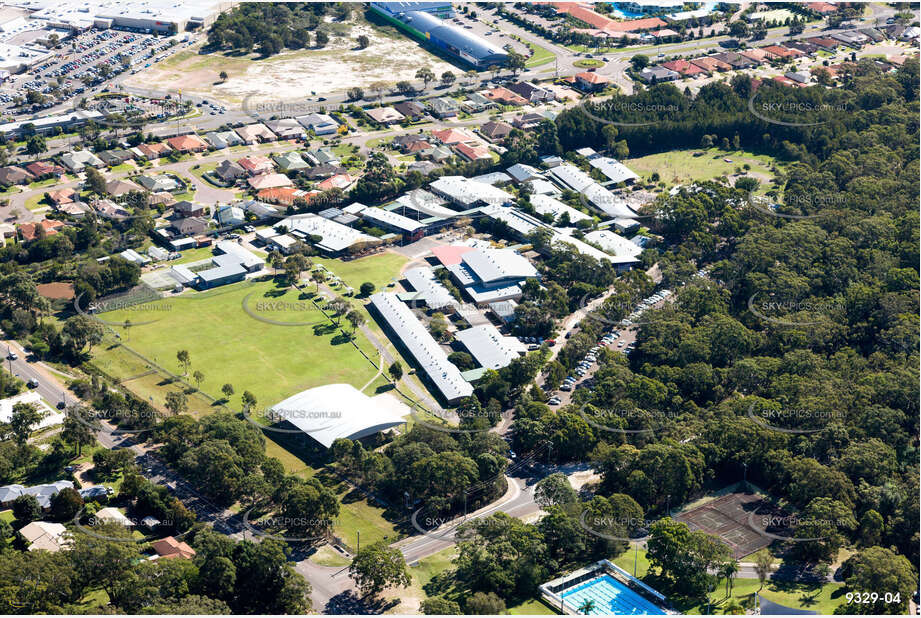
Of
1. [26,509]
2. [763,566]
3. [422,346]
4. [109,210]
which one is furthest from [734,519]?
[109,210]

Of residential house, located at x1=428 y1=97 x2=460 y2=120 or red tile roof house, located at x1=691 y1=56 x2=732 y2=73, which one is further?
red tile roof house, located at x1=691 y1=56 x2=732 y2=73

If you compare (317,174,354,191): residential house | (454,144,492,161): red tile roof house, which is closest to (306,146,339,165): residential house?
(317,174,354,191): residential house

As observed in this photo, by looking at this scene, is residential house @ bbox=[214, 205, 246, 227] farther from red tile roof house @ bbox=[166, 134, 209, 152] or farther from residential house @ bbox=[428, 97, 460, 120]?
residential house @ bbox=[428, 97, 460, 120]

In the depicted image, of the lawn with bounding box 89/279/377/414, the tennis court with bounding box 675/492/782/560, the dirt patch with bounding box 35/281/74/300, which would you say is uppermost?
the dirt patch with bounding box 35/281/74/300

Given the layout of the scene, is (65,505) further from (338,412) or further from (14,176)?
(14,176)

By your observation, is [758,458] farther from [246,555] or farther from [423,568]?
[246,555]
